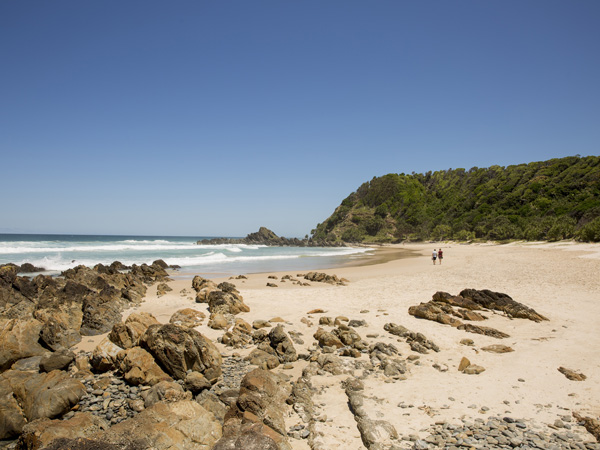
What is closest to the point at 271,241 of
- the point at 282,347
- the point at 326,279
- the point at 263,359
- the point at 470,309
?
the point at 326,279

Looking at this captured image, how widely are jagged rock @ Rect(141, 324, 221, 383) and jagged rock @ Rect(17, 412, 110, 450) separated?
78.9 inches

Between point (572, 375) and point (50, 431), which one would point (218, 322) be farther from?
point (572, 375)

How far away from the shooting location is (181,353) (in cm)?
637

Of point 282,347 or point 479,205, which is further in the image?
point 479,205

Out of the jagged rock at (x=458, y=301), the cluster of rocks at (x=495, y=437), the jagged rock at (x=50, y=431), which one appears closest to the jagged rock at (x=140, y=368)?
the jagged rock at (x=50, y=431)

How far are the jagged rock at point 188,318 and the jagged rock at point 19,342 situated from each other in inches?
A: 126

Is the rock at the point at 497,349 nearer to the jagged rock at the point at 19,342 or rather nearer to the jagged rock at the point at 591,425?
the jagged rock at the point at 591,425

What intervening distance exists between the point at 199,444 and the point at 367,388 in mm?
3194

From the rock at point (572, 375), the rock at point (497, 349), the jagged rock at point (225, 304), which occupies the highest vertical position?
the jagged rock at point (225, 304)

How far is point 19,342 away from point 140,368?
3.37 m

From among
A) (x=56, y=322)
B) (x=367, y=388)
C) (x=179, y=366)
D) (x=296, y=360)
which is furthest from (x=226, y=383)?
(x=56, y=322)

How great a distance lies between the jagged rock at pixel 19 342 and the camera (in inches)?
271

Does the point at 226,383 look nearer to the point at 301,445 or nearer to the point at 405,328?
the point at 301,445

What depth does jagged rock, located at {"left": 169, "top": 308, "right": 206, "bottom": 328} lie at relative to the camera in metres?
9.63
